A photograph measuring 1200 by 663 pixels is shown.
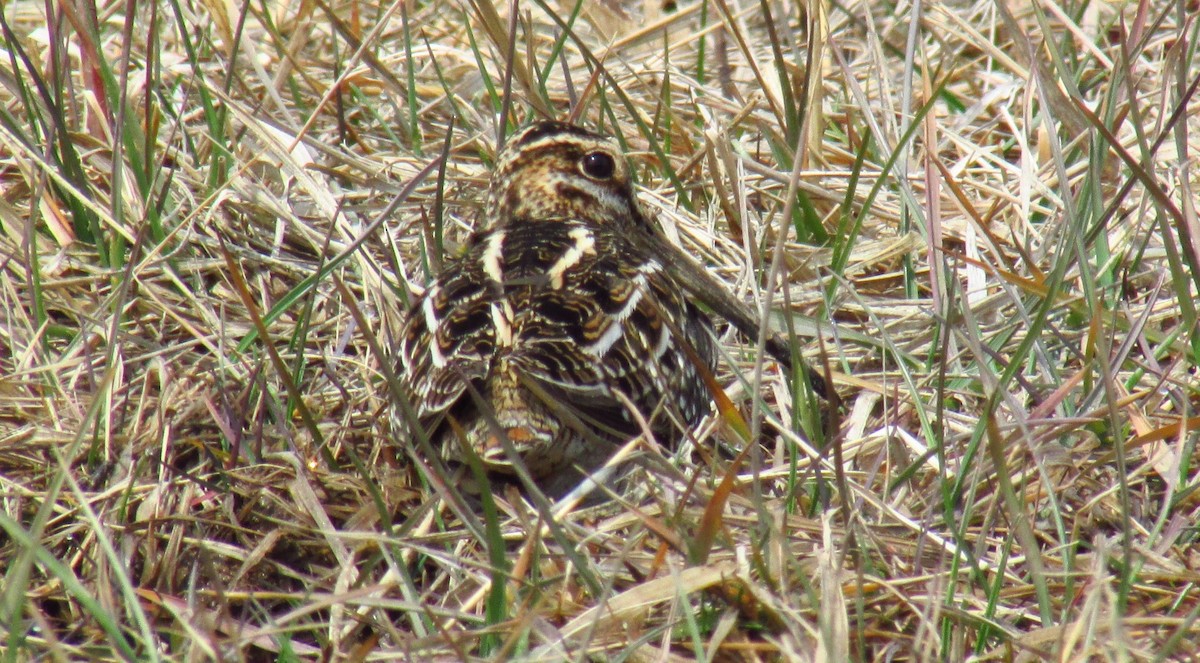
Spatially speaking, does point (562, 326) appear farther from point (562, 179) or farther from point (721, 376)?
point (562, 179)

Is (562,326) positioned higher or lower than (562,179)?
lower

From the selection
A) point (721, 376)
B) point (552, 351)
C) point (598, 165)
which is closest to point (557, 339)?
point (552, 351)

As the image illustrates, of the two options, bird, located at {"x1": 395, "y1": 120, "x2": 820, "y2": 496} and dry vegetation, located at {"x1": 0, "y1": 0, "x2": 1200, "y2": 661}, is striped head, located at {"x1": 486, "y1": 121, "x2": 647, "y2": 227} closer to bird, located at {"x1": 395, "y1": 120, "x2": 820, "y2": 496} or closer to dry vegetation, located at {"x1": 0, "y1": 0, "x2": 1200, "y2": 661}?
bird, located at {"x1": 395, "y1": 120, "x2": 820, "y2": 496}

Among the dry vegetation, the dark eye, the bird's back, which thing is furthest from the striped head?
the bird's back

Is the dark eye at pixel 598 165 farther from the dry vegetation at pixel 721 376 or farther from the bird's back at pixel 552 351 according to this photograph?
the bird's back at pixel 552 351

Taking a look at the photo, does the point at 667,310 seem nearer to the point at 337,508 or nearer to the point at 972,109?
the point at 337,508

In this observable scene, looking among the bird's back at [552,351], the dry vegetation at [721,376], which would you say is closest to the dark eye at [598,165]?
the dry vegetation at [721,376]

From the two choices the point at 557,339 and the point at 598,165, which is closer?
the point at 557,339

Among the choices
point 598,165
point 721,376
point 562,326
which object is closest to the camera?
point 562,326
